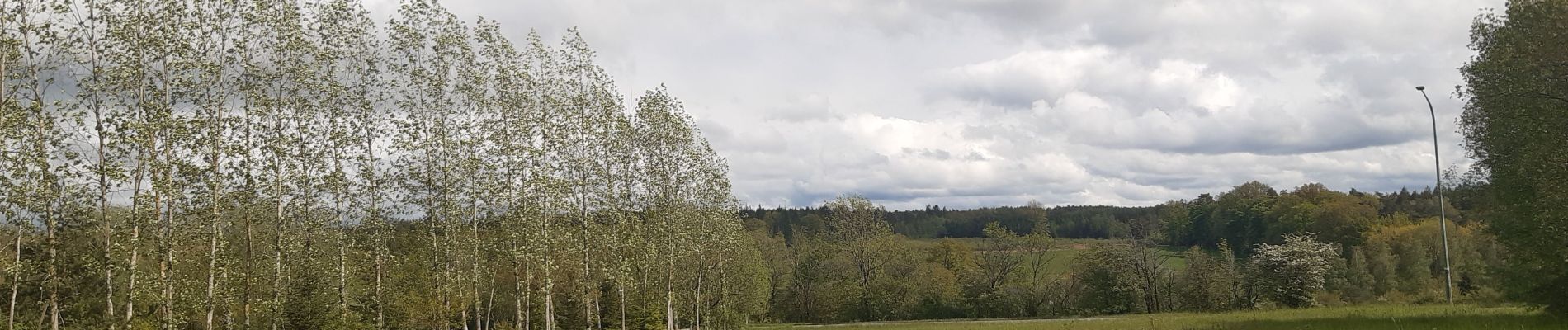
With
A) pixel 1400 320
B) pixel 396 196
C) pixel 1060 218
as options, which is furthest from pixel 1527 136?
pixel 1060 218

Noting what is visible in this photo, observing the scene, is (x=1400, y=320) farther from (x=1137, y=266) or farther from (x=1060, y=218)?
(x=1060, y=218)

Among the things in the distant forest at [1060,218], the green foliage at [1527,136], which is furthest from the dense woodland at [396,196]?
the distant forest at [1060,218]

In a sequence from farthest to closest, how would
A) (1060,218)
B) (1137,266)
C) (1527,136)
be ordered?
(1060,218) < (1137,266) < (1527,136)

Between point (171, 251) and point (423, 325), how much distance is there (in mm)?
11540

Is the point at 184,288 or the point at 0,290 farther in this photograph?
the point at 0,290

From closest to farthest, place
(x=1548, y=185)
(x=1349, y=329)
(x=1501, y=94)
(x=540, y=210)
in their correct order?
1. (x=1548, y=185)
2. (x=1501, y=94)
3. (x=1349, y=329)
4. (x=540, y=210)

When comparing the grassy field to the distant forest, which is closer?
the grassy field

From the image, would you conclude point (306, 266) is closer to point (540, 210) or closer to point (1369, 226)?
point (540, 210)

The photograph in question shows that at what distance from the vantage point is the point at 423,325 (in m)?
30.1

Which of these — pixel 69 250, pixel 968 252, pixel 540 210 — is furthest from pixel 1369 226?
pixel 69 250

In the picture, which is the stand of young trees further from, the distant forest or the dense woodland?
the distant forest

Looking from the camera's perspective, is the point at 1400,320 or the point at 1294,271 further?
the point at 1294,271

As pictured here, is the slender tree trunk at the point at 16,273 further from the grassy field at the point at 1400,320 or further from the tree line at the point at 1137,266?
the tree line at the point at 1137,266

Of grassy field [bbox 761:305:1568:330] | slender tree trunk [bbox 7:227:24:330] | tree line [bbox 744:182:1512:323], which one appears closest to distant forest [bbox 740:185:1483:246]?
tree line [bbox 744:182:1512:323]
